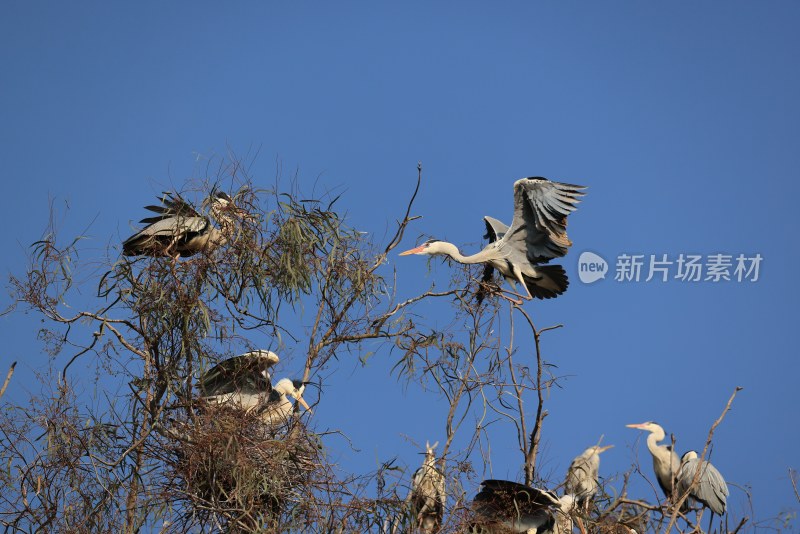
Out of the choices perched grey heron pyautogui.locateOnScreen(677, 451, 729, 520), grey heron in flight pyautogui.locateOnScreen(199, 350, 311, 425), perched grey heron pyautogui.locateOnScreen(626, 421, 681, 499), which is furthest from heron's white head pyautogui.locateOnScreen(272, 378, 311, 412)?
perched grey heron pyautogui.locateOnScreen(626, 421, 681, 499)

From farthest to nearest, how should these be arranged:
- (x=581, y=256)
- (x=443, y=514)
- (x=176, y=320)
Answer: (x=581, y=256) < (x=443, y=514) < (x=176, y=320)

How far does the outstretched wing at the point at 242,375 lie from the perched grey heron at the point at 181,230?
50 cm

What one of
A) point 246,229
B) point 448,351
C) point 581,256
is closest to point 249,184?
point 246,229

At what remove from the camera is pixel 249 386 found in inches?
207

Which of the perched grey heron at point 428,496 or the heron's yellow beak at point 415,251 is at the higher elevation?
the heron's yellow beak at point 415,251

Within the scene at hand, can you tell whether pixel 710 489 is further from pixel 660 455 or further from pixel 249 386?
pixel 249 386

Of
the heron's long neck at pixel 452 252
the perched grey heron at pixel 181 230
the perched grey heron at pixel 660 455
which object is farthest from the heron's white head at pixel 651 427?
the perched grey heron at pixel 181 230

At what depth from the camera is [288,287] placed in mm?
5234

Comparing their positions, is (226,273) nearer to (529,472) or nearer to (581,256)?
(529,472)

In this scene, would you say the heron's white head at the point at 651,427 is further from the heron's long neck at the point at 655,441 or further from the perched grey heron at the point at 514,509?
the perched grey heron at the point at 514,509

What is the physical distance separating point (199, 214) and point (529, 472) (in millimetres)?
1819

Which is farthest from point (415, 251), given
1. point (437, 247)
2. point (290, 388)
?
point (290, 388)

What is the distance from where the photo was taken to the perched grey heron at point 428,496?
525 centimetres

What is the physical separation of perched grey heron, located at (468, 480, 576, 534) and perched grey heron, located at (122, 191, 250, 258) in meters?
1.56
